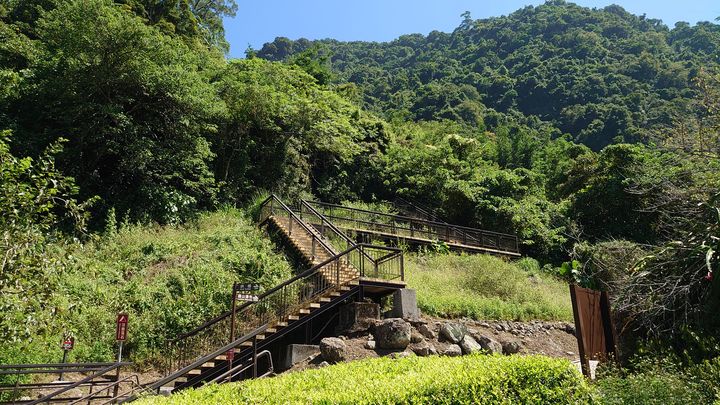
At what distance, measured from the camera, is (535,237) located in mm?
26234

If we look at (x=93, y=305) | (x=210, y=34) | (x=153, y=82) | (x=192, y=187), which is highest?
(x=210, y=34)

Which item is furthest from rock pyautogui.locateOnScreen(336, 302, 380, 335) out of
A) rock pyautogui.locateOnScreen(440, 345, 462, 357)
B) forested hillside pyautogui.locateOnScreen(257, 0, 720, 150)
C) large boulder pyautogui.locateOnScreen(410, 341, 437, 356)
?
forested hillside pyautogui.locateOnScreen(257, 0, 720, 150)

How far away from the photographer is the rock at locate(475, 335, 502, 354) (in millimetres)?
11688

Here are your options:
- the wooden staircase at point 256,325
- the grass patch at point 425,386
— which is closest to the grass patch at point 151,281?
the wooden staircase at point 256,325

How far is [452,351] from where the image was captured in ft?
36.5

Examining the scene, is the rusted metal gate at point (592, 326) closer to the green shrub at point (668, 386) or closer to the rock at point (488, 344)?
the green shrub at point (668, 386)

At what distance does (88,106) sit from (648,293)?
17.1 meters

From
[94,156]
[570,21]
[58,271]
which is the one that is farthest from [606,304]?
[570,21]

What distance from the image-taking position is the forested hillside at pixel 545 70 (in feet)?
185

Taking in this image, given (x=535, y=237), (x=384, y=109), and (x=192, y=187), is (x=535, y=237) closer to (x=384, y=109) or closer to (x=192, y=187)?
(x=192, y=187)

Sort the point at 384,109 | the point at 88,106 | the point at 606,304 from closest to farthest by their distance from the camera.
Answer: the point at 606,304
the point at 88,106
the point at 384,109

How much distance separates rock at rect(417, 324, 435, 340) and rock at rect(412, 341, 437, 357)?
0.45 meters

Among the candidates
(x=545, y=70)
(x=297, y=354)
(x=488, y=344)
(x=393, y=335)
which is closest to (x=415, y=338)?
(x=393, y=335)

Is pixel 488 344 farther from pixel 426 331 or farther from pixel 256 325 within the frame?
pixel 256 325
